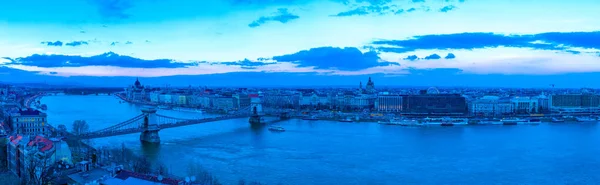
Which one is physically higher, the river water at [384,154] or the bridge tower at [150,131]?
the bridge tower at [150,131]

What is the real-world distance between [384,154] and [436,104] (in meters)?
11.1

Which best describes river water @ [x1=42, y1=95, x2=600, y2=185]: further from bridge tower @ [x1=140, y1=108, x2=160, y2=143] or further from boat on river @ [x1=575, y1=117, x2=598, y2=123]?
boat on river @ [x1=575, y1=117, x2=598, y2=123]

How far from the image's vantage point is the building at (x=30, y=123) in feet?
30.1

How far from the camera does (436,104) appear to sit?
59.9 ft

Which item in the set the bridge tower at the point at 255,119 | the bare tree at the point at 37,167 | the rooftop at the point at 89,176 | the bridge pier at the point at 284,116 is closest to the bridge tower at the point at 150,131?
the bare tree at the point at 37,167

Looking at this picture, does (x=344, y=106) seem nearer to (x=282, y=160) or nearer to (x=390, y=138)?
(x=390, y=138)

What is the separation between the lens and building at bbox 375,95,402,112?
1919 cm

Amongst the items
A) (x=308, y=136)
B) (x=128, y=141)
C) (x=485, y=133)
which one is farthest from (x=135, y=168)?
(x=485, y=133)

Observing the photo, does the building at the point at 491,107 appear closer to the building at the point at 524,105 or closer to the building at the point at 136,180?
the building at the point at 524,105

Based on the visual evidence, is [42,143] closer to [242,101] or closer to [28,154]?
[28,154]

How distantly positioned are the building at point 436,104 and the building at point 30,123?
12322 millimetres

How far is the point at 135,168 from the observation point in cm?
551

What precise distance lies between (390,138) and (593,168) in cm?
400

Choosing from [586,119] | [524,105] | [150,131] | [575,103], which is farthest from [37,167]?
[575,103]
